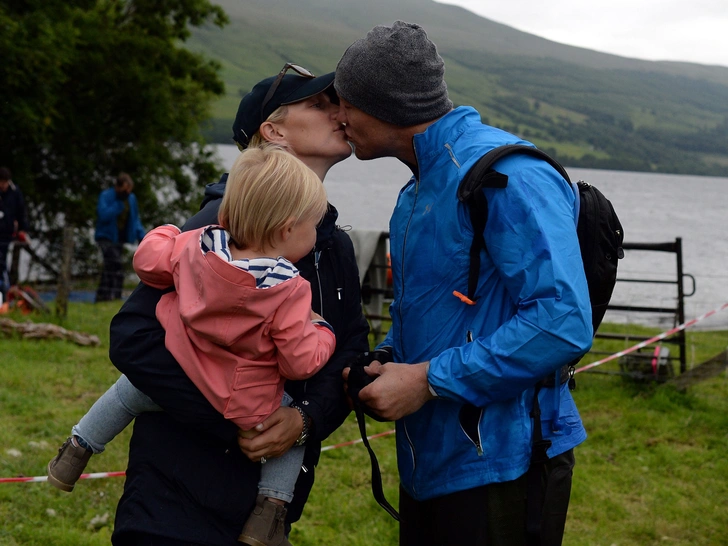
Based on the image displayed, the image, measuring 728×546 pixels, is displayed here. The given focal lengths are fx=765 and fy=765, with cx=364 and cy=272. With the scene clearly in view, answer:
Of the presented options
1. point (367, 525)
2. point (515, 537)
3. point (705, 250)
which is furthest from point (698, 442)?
point (705, 250)

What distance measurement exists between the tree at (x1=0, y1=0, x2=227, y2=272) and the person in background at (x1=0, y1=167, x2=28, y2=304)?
5.26 metres

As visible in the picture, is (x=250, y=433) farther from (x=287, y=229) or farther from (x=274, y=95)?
(x=274, y=95)

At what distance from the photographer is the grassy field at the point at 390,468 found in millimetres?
4871

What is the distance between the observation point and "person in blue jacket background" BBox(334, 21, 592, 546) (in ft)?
6.90

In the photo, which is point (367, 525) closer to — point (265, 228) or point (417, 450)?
point (417, 450)

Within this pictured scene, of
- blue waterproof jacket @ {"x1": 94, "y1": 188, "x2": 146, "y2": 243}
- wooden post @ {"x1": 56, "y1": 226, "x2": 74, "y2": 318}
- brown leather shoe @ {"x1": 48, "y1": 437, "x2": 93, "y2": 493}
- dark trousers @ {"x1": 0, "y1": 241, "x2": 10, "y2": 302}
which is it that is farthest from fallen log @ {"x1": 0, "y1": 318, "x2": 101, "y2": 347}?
brown leather shoe @ {"x1": 48, "y1": 437, "x2": 93, "y2": 493}

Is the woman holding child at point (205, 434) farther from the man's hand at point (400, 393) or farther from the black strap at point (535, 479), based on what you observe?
the black strap at point (535, 479)

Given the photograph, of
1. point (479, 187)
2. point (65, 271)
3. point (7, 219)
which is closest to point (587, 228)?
point (479, 187)

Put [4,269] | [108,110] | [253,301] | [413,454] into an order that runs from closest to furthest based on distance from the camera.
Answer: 1. [253,301]
2. [413,454]
3. [4,269]
4. [108,110]

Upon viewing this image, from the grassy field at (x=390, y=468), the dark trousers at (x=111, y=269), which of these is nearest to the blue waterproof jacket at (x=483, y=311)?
the grassy field at (x=390, y=468)

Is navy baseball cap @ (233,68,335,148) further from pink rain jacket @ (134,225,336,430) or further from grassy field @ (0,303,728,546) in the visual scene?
grassy field @ (0,303,728,546)

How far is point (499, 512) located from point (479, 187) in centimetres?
98

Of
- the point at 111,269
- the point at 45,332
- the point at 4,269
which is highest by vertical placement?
the point at 4,269

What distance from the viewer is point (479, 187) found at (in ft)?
7.11
